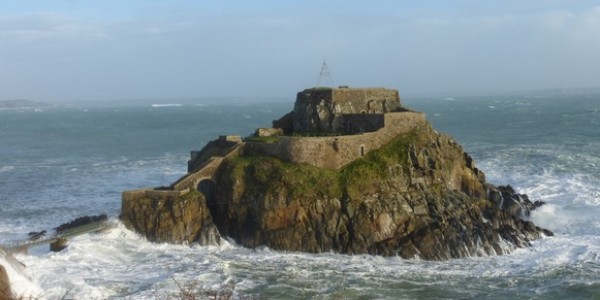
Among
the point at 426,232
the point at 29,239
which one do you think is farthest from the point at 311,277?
the point at 29,239

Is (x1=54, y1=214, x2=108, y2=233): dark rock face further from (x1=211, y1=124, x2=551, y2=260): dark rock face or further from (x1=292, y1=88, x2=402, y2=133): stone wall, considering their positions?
(x1=292, y1=88, x2=402, y2=133): stone wall

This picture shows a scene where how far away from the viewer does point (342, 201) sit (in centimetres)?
3853

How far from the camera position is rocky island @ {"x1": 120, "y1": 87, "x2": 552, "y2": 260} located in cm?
3747

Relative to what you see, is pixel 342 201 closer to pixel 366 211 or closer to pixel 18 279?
pixel 366 211

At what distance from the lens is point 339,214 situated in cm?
3803

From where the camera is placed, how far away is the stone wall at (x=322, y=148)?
4084 centimetres

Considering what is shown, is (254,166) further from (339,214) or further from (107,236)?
(107,236)

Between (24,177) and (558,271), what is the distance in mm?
45268

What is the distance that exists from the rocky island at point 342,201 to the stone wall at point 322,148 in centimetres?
5

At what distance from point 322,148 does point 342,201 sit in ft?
12.3

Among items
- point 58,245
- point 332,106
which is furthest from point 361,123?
point 58,245

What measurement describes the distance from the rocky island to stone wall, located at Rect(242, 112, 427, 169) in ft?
0.18

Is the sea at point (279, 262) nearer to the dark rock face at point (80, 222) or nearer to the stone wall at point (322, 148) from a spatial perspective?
the dark rock face at point (80, 222)

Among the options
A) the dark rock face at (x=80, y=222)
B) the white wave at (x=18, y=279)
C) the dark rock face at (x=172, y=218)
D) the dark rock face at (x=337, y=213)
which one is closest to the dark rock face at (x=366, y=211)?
the dark rock face at (x=337, y=213)
